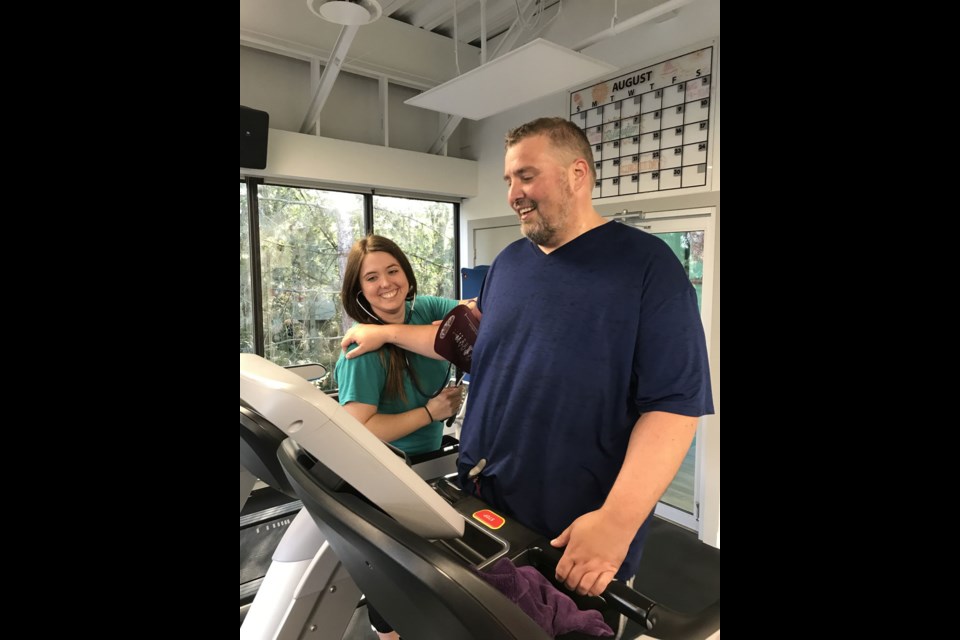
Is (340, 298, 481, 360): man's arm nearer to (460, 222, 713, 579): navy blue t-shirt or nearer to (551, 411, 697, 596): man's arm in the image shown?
(460, 222, 713, 579): navy blue t-shirt

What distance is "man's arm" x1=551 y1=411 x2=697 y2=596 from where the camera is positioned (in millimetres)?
859

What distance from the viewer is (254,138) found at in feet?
11.1

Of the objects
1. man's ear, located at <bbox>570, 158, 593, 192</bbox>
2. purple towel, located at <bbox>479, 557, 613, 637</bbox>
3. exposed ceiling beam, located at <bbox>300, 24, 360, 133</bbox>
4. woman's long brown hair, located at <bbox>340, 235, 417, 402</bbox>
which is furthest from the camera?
exposed ceiling beam, located at <bbox>300, 24, 360, 133</bbox>

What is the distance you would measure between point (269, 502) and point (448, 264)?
8.53ft

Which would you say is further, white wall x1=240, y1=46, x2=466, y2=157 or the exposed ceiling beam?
white wall x1=240, y1=46, x2=466, y2=157

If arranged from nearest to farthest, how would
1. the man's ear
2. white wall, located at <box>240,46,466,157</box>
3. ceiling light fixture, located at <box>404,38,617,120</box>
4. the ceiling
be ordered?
the man's ear < ceiling light fixture, located at <box>404,38,617,120</box> < the ceiling < white wall, located at <box>240,46,466,157</box>

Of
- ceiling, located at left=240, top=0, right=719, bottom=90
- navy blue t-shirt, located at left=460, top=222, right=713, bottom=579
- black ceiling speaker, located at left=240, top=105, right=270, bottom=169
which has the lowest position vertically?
navy blue t-shirt, located at left=460, top=222, right=713, bottom=579

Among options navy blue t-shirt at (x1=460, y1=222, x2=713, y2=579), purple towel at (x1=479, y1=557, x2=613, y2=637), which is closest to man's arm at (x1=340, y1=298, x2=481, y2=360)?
navy blue t-shirt at (x1=460, y1=222, x2=713, y2=579)

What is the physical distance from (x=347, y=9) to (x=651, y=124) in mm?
2003

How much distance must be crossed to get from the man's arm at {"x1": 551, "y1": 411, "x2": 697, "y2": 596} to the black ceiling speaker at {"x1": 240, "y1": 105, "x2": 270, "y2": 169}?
10.8 feet

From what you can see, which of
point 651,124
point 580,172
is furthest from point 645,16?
point 580,172

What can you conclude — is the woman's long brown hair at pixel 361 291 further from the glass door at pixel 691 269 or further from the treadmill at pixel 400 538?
the glass door at pixel 691 269
